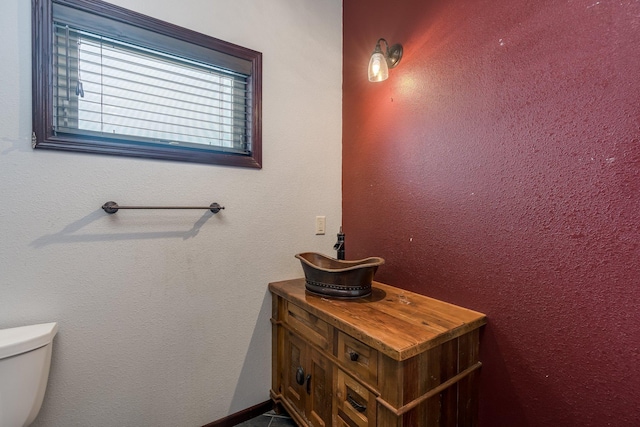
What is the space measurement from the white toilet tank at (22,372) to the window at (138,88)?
71cm

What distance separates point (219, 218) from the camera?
4.82 ft

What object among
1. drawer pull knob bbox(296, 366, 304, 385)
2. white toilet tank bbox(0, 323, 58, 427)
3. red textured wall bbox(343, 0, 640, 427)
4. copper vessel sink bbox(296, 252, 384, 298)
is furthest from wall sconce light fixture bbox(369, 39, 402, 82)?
white toilet tank bbox(0, 323, 58, 427)

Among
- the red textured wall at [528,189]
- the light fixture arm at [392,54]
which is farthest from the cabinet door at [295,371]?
the light fixture arm at [392,54]

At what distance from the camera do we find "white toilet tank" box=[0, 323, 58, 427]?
36.8 inches

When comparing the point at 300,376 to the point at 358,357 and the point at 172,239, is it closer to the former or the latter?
the point at 358,357

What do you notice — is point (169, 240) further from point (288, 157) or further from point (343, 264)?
point (343, 264)

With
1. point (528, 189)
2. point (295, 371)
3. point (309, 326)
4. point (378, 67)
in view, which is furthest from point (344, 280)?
point (378, 67)

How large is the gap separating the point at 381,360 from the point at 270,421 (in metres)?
1.02

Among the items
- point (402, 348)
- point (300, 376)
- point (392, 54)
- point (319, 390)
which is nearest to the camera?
point (402, 348)

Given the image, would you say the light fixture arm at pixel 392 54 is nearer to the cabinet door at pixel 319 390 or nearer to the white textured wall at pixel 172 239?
the white textured wall at pixel 172 239

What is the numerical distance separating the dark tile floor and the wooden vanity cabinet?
0.12 meters

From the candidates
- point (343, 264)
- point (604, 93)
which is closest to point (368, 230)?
point (343, 264)

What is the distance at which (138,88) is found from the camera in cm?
132

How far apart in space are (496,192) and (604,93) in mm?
417
